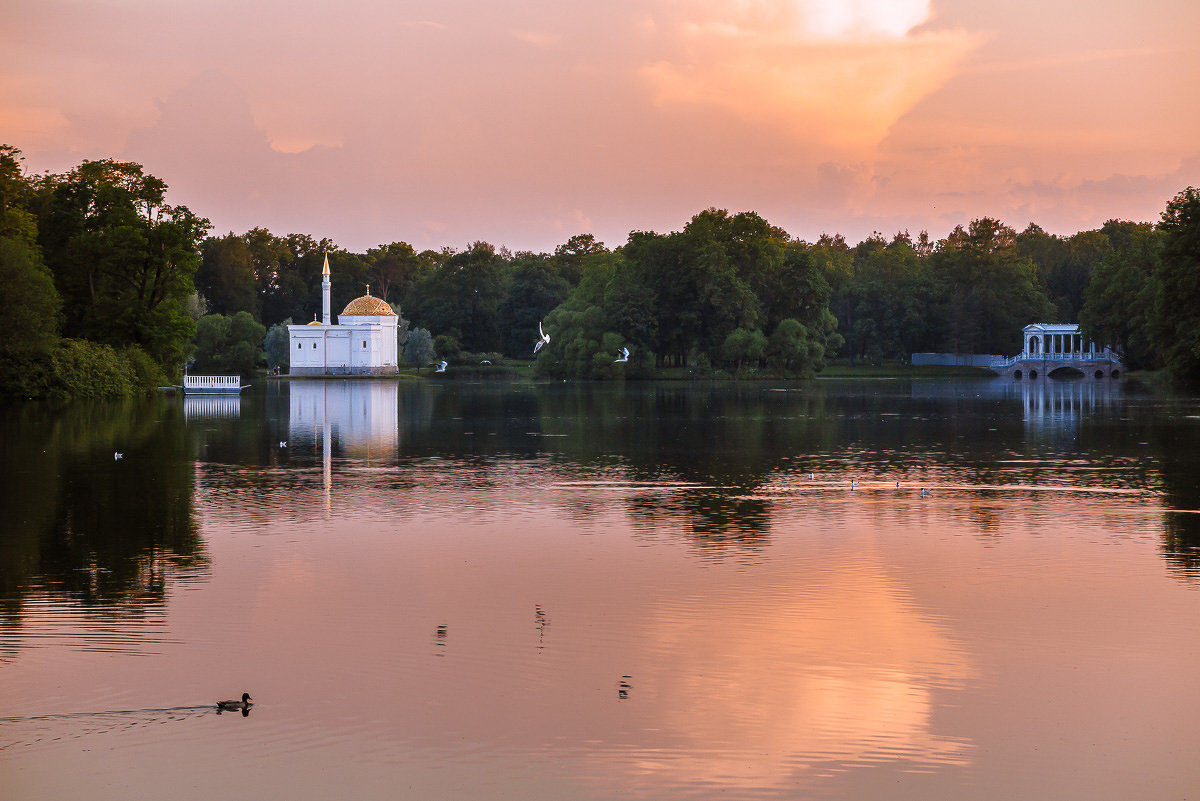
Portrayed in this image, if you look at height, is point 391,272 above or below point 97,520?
above

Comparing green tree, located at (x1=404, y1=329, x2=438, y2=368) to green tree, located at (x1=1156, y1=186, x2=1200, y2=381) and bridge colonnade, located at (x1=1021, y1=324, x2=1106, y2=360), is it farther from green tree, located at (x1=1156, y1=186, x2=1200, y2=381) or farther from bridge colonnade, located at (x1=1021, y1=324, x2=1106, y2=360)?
green tree, located at (x1=1156, y1=186, x2=1200, y2=381)

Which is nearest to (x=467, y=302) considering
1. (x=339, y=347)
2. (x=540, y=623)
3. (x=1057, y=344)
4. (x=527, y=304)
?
(x=527, y=304)

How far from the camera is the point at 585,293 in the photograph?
13250 cm

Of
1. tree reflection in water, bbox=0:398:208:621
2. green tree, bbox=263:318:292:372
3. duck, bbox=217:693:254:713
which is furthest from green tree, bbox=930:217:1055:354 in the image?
duck, bbox=217:693:254:713

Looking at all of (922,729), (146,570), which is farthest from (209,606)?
(922,729)

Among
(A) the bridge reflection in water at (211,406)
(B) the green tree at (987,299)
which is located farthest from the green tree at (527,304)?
(A) the bridge reflection in water at (211,406)

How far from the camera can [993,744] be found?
9.61m

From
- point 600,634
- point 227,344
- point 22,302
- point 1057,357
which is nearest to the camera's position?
point 600,634

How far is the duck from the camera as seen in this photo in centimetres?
1026

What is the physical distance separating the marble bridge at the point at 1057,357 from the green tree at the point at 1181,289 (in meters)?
33.2

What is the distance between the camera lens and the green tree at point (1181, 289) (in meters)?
83.2

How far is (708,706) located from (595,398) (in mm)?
64537

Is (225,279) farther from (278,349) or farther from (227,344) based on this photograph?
(227,344)

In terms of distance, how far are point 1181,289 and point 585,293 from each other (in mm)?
63762
